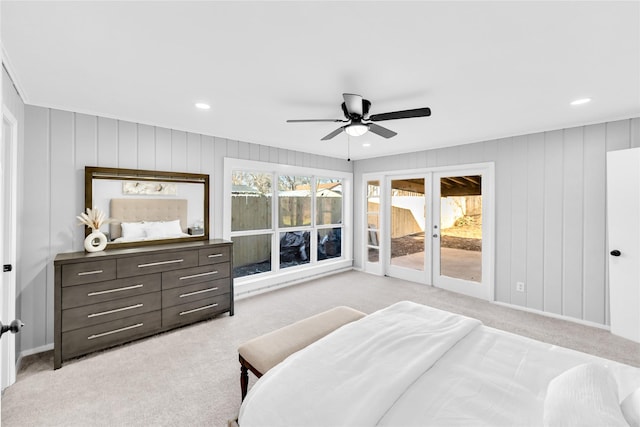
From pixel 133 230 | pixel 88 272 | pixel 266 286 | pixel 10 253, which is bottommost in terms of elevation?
pixel 266 286

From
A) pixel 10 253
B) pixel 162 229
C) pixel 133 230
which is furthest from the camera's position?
pixel 162 229

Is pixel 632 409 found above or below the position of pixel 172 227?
below

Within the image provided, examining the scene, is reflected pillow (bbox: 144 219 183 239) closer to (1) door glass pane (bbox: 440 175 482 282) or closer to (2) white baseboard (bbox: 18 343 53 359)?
(2) white baseboard (bbox: 18 343 53 359)

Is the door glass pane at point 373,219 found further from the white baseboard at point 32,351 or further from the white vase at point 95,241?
the white baseboard at point 32,351

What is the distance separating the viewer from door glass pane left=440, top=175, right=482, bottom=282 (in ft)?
14.3

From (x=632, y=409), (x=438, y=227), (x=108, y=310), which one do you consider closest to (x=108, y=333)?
(x=108, y=310)

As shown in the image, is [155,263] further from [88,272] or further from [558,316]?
[558,316]

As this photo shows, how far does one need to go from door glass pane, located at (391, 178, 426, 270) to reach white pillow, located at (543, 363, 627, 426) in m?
3.80

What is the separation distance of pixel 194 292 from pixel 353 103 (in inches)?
104

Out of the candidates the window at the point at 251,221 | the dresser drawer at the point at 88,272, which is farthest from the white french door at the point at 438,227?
Result: the dresser drawer at the point at 88,272

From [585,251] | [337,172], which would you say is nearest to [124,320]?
[337,172]

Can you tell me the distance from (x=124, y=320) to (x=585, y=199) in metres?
5.19

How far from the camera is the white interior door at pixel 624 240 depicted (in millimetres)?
2885

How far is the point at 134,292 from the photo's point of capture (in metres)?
2.83
